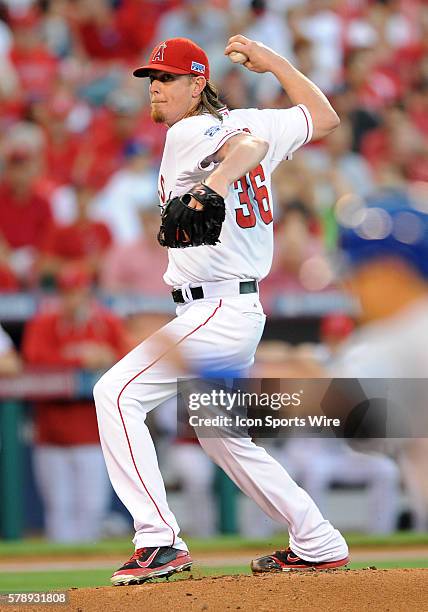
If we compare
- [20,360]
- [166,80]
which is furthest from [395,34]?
[166,80]

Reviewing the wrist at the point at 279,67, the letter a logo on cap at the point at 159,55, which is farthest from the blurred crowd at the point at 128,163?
the letter a logo on cap at the point at 159,55

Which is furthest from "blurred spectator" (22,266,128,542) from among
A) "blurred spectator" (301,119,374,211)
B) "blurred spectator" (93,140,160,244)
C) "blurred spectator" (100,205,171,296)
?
"blurred spectator" (301,119,374,211)

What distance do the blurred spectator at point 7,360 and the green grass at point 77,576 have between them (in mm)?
1513

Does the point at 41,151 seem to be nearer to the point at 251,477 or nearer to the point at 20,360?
the point at 20,360

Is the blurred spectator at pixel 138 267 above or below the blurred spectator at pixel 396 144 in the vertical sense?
below

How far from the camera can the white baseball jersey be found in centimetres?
423

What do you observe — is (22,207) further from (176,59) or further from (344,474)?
(176,59)

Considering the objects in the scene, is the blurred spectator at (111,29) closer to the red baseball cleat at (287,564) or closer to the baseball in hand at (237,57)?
the baseball in hand at (237,57)

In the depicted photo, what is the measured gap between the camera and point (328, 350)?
750cm

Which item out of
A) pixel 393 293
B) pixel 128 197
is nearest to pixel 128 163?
pixel 128 197

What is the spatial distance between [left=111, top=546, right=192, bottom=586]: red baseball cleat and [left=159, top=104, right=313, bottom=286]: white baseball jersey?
100cm

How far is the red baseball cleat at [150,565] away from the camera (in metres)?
4.25

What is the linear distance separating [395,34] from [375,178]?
2.35 metres

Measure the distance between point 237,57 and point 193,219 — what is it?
1060 mm
